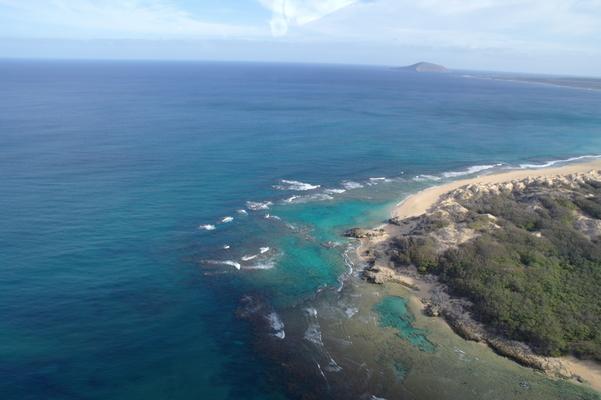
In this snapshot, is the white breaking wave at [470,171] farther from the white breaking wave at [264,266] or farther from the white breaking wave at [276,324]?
the white breaking wave at [276,324]

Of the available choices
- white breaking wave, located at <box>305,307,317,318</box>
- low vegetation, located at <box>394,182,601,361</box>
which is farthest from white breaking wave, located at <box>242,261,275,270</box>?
low vegetation, located at <box>394,182,601,361</box>

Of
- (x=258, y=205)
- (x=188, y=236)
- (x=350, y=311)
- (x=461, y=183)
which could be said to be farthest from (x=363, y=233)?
(x=461, y=183)

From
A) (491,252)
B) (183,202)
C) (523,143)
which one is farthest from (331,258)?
(523,143)

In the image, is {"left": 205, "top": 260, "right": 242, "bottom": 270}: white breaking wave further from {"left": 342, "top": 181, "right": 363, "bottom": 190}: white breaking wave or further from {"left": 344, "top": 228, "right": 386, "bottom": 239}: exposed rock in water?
{"left": 342, "top": 181, "right": 363, "bottom": 190}: white breaking wave

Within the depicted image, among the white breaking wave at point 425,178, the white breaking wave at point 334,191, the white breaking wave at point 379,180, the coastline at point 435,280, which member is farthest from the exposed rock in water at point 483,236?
the white breaking wave at point 334,191

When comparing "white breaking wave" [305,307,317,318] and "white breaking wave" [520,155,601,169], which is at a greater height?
"white breaking wave" [520,155,601,169]

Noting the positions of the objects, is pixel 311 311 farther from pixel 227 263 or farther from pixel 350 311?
pixel 227 263
